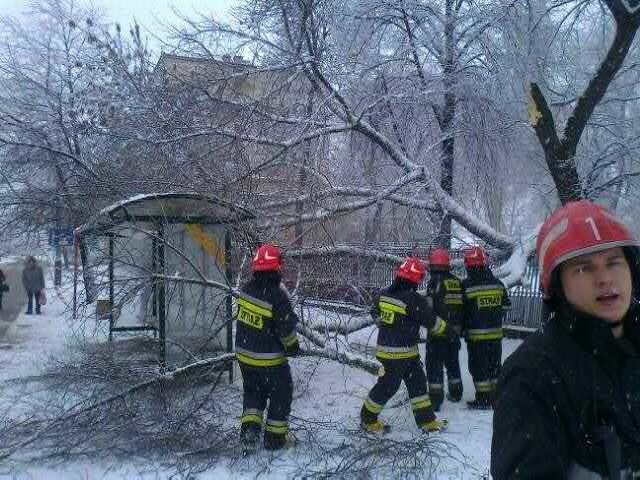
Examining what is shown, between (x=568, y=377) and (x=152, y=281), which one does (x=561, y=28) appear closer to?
(x=152, y=281)

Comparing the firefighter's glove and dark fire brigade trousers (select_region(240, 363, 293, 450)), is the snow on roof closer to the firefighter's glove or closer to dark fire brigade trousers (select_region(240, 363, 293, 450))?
dark fire brigade trousers (select_region(240, 363, 293, 450))

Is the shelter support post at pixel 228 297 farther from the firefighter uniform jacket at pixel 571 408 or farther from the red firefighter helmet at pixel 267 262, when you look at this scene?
the firefighter uniform jacket at pixel 571 408

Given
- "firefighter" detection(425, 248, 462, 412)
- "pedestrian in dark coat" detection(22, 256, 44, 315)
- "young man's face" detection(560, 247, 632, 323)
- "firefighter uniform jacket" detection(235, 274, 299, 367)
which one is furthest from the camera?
"pedestrian in dark coat" detection(22, 256, 44, 315)

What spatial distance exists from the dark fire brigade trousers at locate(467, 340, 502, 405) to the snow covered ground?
0.74 feet

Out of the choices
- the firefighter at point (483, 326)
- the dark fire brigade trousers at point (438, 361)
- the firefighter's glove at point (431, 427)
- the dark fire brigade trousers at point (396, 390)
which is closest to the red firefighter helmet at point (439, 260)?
the firefighter at point (483, 326)

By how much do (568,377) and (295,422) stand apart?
14.0 ft

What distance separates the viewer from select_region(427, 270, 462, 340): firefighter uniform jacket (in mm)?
6066

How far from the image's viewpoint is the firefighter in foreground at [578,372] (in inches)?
51.5

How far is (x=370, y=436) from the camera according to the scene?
16.5 feet

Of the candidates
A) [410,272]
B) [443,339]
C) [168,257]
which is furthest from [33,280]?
[410,272]

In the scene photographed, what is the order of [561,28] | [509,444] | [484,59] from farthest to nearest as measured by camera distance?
[484,59] → [561,28] → [509,444]

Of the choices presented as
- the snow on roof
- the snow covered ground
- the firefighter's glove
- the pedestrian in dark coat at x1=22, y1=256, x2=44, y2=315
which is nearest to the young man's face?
the snow covered ground

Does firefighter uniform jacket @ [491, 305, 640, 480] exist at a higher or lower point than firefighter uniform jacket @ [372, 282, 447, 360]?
higher

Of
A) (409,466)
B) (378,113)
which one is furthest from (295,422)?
(378,113)
